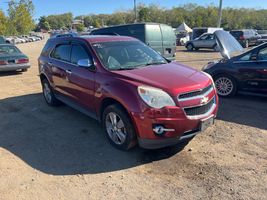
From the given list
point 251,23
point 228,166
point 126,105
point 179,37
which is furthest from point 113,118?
point 251,23

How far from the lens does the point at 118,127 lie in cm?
428

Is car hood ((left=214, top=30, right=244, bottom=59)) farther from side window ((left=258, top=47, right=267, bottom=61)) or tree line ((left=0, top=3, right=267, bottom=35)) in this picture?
tree line ((left=0, top=3, right=267, bottom=35))

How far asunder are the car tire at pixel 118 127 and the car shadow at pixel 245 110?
243cm

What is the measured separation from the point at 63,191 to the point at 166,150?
5.64ft

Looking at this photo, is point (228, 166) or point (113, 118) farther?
point (113, 118)

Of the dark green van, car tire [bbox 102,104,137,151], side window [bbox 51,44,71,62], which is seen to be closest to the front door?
car tire [bbox 102,104,137,151]

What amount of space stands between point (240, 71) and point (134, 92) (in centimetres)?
396

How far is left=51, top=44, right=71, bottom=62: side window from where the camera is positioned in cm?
568

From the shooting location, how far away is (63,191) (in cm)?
339

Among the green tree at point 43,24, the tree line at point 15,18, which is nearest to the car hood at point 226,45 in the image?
the tree line at point 15,18

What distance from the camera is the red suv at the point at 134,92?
376 cm

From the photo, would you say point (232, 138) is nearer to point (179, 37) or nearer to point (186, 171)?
point (186, 171)

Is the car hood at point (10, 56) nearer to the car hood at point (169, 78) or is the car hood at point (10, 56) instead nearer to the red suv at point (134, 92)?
the red suv at point (134, 92)

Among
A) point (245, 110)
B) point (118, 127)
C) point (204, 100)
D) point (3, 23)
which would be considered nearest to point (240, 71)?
point (245, 110)
